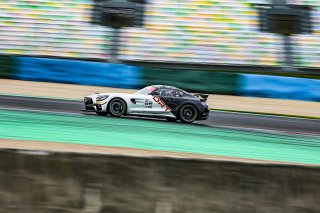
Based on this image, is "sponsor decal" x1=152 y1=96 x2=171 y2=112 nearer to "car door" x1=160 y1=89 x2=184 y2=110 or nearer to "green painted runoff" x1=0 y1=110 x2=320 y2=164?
"car door" x1=160 y1=89 x2=184 y2=110

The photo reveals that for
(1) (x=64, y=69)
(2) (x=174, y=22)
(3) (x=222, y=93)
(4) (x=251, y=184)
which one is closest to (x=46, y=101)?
(1) (x=64, y=69)

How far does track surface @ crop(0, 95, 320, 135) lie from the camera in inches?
498

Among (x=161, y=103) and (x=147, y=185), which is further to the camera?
(x=161, y=103)

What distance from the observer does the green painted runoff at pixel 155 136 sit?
29.6 ft

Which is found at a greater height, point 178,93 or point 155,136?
point 178,93

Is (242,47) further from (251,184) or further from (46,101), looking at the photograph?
(251,184)

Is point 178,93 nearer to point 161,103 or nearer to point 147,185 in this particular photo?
point 161,103

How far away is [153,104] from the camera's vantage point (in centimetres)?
1207

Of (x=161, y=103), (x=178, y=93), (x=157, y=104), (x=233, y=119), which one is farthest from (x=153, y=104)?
(x=233, y=119)

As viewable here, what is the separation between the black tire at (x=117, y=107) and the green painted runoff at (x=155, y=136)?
8.1 inches

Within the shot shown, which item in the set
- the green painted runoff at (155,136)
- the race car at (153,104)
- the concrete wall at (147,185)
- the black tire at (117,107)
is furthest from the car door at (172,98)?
the concrete wall at (147,185)

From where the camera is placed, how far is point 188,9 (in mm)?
22438

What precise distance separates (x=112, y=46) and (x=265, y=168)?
16893 mm

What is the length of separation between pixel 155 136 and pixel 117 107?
208cm
